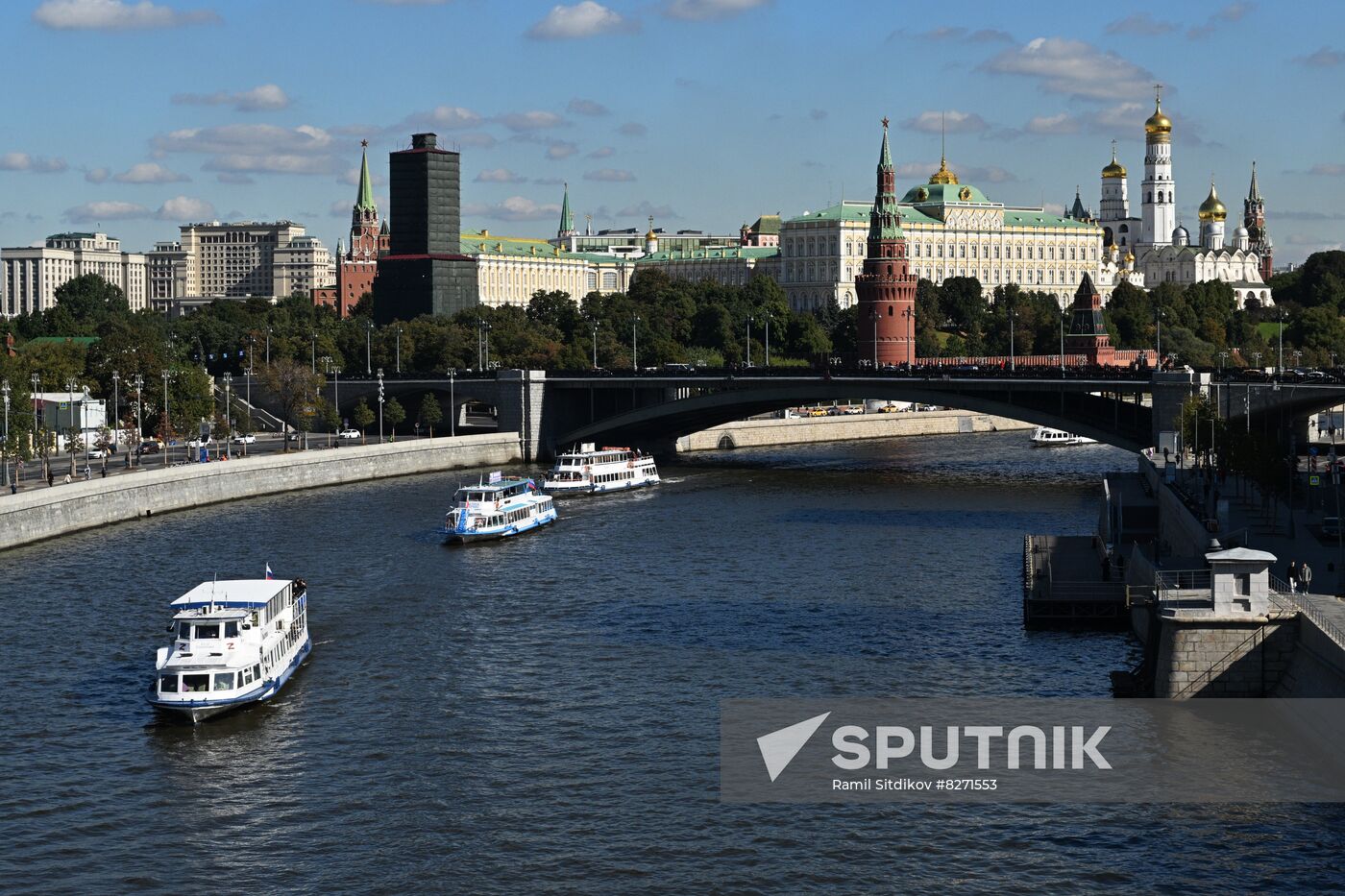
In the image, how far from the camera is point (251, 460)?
81.8 m

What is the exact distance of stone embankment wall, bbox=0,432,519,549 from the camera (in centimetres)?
6406

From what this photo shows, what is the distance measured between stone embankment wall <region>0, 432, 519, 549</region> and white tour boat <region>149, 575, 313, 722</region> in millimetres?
20868

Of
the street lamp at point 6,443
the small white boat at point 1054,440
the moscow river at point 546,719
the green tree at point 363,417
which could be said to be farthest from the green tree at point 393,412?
the moscow river at point 546,719

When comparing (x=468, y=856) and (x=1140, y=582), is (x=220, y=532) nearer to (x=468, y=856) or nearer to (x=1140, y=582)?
(x=1140, y=582)

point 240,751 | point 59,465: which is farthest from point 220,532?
point 240,751

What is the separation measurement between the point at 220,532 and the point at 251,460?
47.7 ft

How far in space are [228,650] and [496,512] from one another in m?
26.9

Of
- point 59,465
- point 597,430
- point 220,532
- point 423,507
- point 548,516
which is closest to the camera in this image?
point 220,532

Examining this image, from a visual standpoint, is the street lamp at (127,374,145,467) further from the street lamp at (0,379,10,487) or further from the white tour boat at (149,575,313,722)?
the white tour boat at (149,575,313,722)

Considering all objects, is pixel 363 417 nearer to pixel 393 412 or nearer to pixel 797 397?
pixel 393 412

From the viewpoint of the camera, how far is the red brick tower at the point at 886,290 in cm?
13500

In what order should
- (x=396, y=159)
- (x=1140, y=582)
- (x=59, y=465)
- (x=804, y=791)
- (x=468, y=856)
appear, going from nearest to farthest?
(x=468, y=856) → (x=804, y=791) → (x=1140, y=582) → (x=59, y=465) → (x=396, y=159)

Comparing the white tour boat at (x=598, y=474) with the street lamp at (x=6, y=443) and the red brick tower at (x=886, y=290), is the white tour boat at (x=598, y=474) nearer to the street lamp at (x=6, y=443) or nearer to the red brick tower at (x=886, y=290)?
the street lamp at (x=6, y=443)

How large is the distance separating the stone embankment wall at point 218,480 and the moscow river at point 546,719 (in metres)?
1.27
